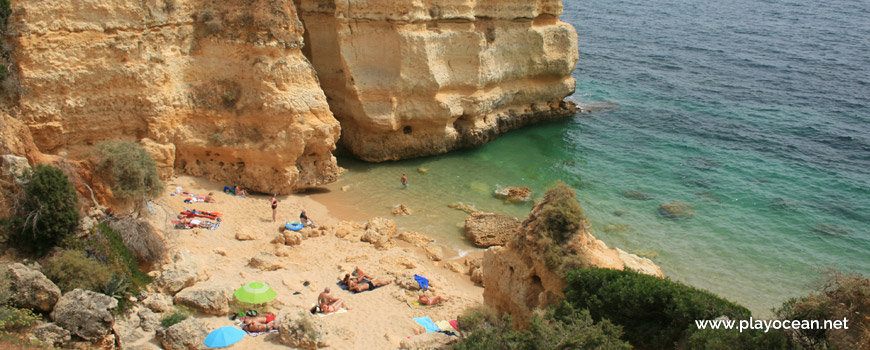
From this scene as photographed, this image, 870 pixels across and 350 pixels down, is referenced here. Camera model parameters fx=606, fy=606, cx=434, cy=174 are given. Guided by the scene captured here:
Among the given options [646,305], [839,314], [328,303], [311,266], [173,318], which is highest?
[839,314]

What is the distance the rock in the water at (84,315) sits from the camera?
11180 millimetres

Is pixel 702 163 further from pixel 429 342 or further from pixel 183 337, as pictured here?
pixel 183 337

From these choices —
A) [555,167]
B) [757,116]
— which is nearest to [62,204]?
A: [555,167]

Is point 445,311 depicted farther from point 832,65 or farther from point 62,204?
point 832,65

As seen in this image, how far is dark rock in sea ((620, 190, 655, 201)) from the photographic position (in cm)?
2516

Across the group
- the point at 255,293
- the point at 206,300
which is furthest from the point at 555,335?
the point at 206,300

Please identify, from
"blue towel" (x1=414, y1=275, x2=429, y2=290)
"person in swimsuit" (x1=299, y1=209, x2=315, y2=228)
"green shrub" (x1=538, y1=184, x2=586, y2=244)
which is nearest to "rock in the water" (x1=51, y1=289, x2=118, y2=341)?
"blue towel" (x1=414, y1=275, x2=429, y2=290)

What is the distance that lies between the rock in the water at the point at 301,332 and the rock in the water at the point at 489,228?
28.6 feet

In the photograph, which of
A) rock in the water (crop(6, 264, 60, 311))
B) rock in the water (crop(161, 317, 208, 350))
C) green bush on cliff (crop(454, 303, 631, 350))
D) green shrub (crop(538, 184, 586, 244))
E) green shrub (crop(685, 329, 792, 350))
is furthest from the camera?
green shrub (crop(538, 184, 586, 244))

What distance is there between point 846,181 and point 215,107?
26.6 m

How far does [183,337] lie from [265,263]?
501 centimetres

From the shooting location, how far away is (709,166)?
2845cm

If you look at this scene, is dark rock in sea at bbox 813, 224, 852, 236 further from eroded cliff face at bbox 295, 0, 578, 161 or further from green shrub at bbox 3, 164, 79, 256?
green shrub at bbox 3, 164, 79, 256

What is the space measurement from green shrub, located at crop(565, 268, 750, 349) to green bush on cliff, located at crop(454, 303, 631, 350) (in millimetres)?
388
